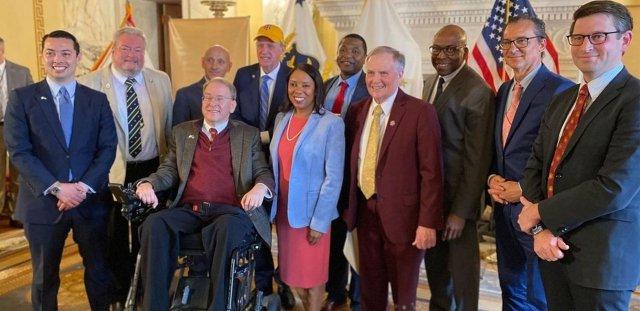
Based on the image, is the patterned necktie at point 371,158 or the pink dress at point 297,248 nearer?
the patterned necktie at point 371,158

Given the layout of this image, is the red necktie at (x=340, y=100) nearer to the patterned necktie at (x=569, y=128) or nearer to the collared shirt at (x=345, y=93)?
the collared shirt at (x=345, y=93)

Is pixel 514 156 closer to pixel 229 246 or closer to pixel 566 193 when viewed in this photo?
pixel 566 193

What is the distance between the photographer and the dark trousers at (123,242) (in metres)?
2.75

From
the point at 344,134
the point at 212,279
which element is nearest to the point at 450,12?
the point at 344,134

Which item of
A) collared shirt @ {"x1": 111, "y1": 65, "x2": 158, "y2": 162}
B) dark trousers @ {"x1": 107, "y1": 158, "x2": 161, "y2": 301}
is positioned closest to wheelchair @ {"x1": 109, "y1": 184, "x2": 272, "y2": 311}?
dark trousers @ {"x1": 107, "y1": 158, "x2": 161, "y2": 301}

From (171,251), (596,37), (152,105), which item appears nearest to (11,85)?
(152,105)

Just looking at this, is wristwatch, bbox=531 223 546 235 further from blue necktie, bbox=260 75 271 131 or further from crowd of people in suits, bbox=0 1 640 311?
blue necktie, bbox=260 75 271 131

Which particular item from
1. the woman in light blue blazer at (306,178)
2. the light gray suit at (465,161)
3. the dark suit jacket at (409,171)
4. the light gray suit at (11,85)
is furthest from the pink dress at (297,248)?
the light gray suit at (11,85)

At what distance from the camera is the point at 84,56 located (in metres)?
5.70

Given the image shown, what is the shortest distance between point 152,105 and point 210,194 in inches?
29.2

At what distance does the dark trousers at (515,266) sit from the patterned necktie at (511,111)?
1.01ft

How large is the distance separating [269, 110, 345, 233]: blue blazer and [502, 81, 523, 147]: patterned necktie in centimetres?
74

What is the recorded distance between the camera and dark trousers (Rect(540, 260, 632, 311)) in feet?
5.10

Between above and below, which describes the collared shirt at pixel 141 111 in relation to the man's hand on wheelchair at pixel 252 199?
above
